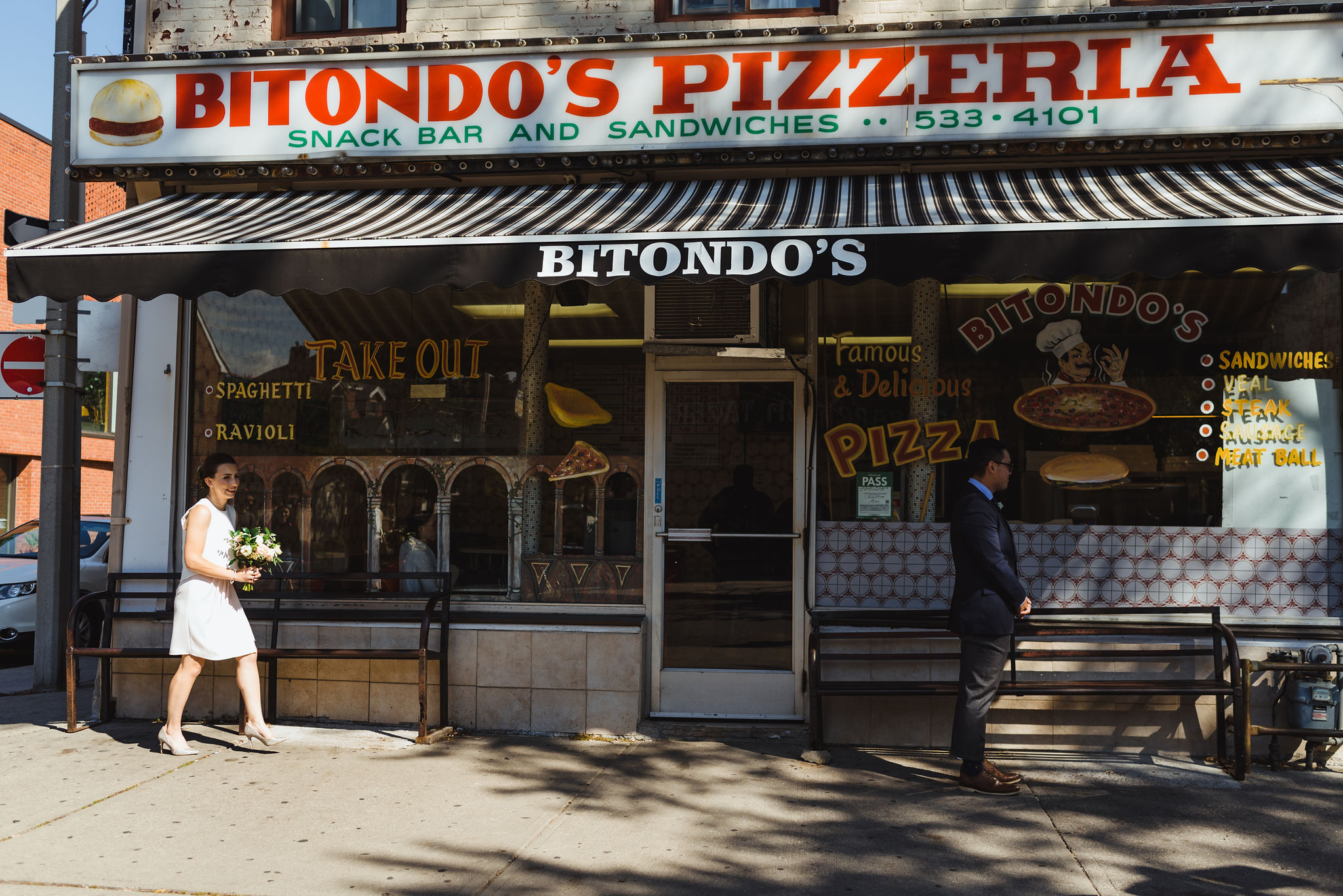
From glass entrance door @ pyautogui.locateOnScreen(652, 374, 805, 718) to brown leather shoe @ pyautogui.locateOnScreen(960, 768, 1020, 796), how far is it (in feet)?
5.12

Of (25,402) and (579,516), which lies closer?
(579,516)

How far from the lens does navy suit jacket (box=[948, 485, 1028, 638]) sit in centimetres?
572

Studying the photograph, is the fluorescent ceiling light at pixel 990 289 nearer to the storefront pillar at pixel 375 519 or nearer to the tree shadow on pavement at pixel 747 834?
the tree shadow on pavement at pixel 747 834

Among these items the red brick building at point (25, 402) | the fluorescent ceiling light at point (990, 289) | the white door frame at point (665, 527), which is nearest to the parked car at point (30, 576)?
the white door frame at point (665, 527)

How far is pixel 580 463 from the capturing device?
24.4ft

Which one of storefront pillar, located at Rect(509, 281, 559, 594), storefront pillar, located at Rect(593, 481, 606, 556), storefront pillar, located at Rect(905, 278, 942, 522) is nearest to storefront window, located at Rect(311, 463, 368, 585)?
storefront pillar, located at Rect(509, 281, 559, 594)

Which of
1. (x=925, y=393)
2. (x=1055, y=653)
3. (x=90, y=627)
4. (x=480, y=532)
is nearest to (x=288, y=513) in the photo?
(x=480, y=532)

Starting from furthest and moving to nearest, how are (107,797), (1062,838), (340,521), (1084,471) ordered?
(340,521), (1084,471), (107,797), (1062,838)

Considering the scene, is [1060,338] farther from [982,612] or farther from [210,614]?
[210,614]

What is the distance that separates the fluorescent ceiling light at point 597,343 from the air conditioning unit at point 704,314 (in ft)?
0.38

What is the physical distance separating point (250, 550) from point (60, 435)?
3.03m

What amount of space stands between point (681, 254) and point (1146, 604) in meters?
3.66

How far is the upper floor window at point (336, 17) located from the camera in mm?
7836

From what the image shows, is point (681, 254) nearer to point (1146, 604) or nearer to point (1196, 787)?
point (1146, 604)
